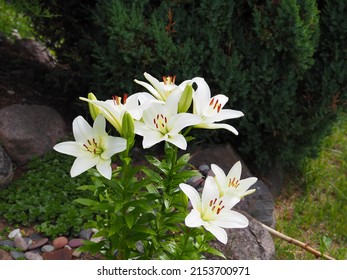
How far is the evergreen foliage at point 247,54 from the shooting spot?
3.91 meters

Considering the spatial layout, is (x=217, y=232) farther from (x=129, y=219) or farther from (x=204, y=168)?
(x=204, y=168)

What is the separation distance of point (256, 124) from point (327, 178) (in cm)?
100

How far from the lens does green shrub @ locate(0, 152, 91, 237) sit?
360 cm

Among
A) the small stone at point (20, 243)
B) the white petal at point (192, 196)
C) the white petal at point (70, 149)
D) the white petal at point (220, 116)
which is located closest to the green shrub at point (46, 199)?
the small stone at point (20, 243)

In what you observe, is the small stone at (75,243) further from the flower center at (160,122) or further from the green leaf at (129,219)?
the flower center at (160,122)

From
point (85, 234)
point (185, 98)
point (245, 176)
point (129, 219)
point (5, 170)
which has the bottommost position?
point (245, 176)

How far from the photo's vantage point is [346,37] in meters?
4.17

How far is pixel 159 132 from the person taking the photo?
2400 millimetres

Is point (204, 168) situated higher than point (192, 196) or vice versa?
point (192, 196)

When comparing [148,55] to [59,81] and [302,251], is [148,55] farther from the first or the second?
[302,251]

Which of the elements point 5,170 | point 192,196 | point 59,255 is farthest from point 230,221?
point 5,170

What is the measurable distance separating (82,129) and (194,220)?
596 mm

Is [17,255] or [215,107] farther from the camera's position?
[17,255]

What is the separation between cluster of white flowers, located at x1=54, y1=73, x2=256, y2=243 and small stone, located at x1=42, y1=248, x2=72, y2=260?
1131mm
